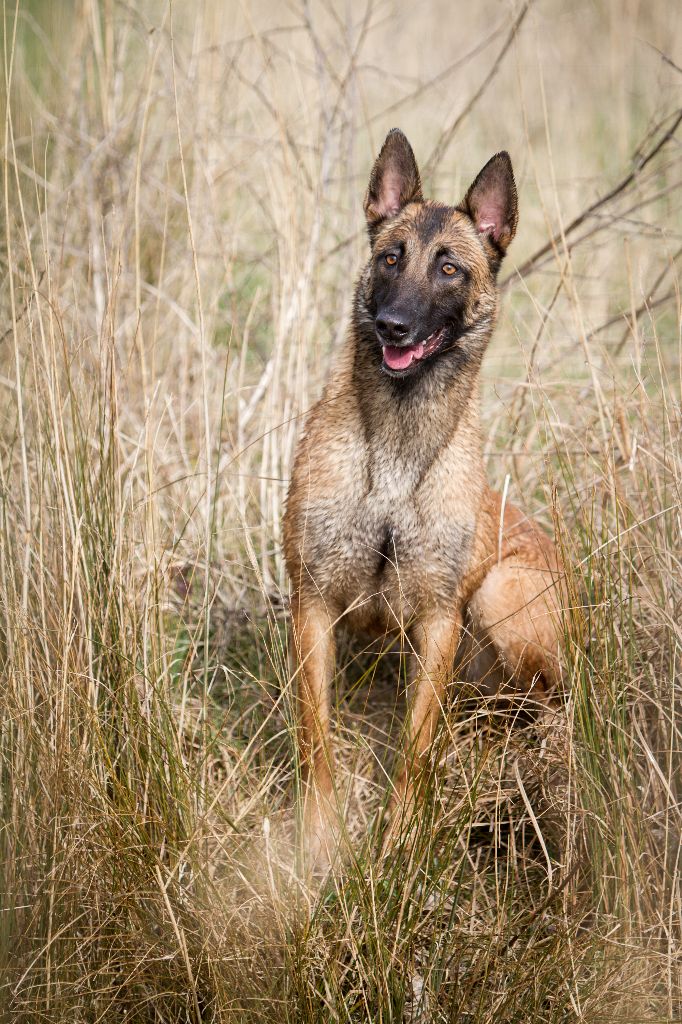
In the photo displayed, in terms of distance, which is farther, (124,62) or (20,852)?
(124,62)

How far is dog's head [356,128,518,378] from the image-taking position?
3387 mm

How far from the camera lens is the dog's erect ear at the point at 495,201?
352 cm

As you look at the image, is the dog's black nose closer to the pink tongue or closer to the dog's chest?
the pink tongue

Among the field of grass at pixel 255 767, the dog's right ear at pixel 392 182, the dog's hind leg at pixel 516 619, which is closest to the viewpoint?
the field of grass at pixel 255 767

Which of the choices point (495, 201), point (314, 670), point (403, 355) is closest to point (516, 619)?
point (314, 670)

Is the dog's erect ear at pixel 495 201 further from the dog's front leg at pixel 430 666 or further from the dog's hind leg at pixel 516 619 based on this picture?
the dog's front leg at pixel 430 666

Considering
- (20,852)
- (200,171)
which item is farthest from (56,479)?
(200,171)

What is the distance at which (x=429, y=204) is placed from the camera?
12.1 feet

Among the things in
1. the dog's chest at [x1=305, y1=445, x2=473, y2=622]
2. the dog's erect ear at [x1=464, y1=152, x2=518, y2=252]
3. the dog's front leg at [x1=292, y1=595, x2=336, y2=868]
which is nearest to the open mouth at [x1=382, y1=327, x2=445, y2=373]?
the dog's chest at [x1=305, y1=445, x2=473, y2=622]

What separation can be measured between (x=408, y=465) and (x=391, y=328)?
0.55 m

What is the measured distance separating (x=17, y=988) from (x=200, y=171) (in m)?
4.09

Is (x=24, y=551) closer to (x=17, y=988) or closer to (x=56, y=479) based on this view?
(x=56, y=479)

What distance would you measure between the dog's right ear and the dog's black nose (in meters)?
0.70

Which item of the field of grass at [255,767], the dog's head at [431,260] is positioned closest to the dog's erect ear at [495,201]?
the dog's head at [431,260]
